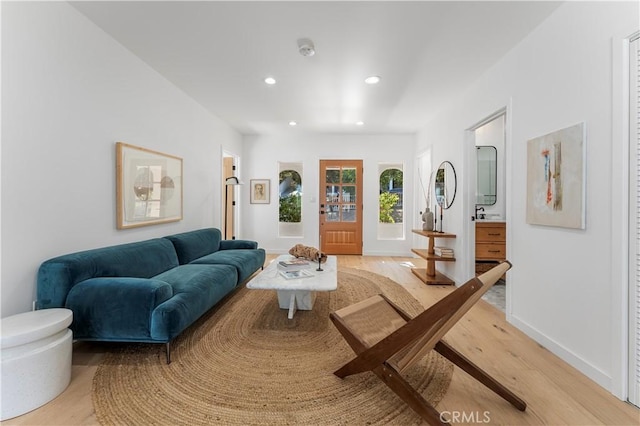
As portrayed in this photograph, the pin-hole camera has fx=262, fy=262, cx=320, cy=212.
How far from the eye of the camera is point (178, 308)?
73.5 inches

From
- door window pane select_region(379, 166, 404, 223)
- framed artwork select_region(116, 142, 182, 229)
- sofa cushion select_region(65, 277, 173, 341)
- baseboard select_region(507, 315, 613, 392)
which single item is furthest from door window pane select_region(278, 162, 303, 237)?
baseboard select_region(507, 315, 613, 392)

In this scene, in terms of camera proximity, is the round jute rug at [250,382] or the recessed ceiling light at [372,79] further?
the recessed ceiling light at [372,79]

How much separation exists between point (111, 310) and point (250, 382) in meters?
1.08

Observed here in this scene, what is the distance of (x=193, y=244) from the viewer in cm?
329

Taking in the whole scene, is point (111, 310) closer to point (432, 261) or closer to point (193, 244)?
point (193, 244)

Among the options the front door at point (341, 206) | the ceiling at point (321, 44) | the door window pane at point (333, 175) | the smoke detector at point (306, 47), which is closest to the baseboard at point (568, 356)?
the ceiling at point (321, 44)

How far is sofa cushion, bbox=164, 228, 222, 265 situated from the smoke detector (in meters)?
2.47

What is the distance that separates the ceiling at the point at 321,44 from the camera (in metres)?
1.98

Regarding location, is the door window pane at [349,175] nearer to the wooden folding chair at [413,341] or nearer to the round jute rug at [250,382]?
the round jute rug at [250,382]

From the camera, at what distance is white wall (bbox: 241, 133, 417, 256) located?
18.7ft

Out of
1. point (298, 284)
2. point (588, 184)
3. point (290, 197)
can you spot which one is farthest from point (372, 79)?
point (290, 197)

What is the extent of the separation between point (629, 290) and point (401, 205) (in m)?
4.29

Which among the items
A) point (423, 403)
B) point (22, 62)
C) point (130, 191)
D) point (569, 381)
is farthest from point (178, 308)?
point (569, 381)

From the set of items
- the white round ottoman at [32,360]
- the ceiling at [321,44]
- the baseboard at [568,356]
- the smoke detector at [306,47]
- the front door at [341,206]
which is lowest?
the baseboard at [568,356]
